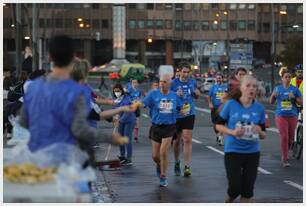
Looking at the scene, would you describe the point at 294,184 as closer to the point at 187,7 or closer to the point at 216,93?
the point at 216,93

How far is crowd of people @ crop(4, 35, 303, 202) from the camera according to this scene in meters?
5.43

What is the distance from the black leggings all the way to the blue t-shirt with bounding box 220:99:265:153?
0.06 meters

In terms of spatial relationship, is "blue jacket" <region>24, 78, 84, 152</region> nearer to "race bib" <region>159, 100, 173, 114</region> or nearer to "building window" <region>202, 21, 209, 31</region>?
"race bib" <region>159, 100, 173, 114</region>

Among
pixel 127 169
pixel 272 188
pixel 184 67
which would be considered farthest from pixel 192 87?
pixel 272 188

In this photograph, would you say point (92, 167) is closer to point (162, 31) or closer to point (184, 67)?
point (184, 67)

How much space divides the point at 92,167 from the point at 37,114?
0.53 metres

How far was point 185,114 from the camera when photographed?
12914 millimetres

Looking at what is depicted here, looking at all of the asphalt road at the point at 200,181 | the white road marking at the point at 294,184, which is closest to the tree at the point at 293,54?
the asphalt road at the point at 200,181

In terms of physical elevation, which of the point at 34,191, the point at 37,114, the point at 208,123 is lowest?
the point at 208,123

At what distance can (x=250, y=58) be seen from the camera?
52.4 meters

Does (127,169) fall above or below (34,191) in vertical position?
below

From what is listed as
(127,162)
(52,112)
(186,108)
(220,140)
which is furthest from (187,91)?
(52,112)

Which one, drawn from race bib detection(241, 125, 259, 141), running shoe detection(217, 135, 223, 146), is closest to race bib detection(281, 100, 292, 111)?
running shoe detection(217, 135, 223, 146)

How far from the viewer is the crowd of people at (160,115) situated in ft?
17.8
